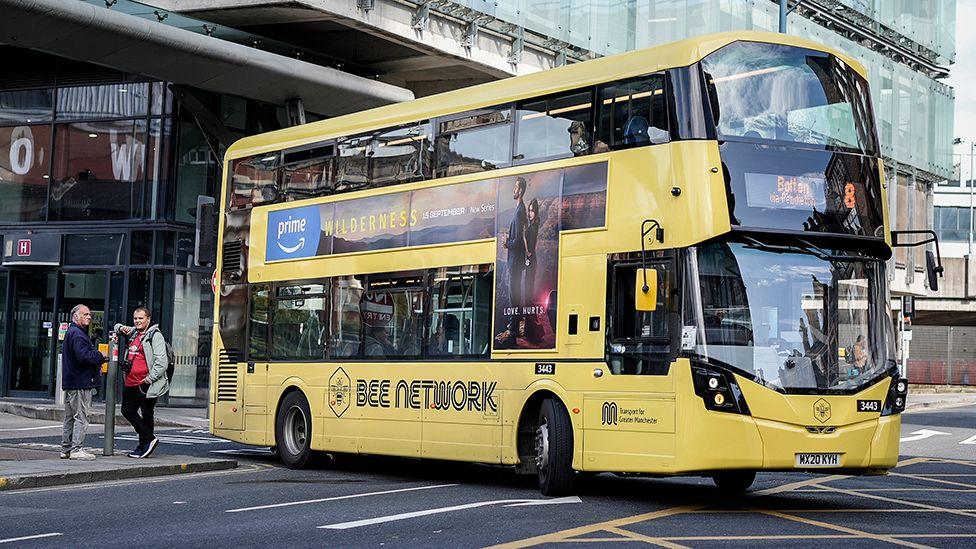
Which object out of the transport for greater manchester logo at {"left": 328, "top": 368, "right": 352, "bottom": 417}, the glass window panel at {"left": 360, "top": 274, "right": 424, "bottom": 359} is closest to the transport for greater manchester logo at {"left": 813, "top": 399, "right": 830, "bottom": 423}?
the glass window panel at {"left": 360, "top": 274, "right": 424, "bottom": 359}

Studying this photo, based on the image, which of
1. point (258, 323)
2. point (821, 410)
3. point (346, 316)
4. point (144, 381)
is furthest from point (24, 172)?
point (821, 410)

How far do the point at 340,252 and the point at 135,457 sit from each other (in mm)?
3543

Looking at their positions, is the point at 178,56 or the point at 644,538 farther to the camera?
the point at 178,56

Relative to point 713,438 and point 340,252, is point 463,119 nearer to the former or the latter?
point 340,252

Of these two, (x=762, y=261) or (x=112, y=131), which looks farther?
(x=112, y=131)

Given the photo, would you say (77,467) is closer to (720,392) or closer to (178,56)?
(720,392)

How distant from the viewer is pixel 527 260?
46.3 ft

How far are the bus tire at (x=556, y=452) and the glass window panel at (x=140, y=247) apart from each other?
18.5 m

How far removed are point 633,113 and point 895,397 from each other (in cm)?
359

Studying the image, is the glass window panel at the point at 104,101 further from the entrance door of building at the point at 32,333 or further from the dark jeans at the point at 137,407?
the dark jeans at the point at 137,407

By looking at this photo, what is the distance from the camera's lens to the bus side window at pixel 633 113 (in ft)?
42.0

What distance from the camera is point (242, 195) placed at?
1917 cm

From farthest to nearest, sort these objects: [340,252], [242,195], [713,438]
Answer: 1. [242,195]
2. [340,252]
3. [713,438]

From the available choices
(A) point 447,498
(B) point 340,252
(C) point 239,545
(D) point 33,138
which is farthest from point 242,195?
(D) point 33,138
